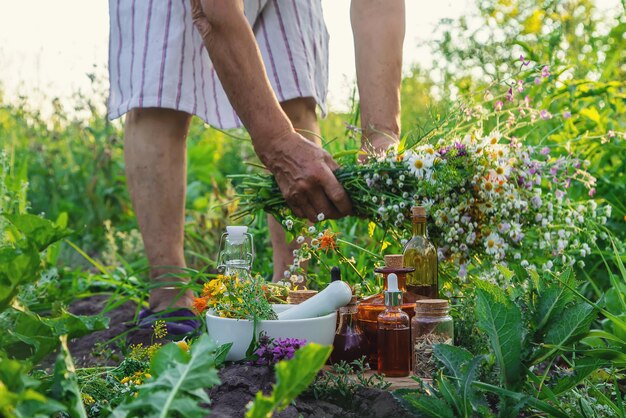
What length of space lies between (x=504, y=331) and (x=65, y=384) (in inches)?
31.7

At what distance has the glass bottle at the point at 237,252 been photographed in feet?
6.66

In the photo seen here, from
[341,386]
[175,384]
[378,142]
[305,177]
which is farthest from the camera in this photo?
[378,142]

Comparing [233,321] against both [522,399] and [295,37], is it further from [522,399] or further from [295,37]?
A: [295,37]

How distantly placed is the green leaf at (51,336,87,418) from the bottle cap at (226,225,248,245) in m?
0.81

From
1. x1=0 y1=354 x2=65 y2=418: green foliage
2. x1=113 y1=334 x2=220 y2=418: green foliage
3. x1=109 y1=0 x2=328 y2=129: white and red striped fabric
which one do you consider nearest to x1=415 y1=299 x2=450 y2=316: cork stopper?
x1=113 y1=334 x2=220 y2=418: green foliage

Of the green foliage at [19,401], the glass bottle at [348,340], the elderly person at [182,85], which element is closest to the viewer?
the green foliage at [19,401]

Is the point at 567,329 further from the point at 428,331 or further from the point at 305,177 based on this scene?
the point at 305,177

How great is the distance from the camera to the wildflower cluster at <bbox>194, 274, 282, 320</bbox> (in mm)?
1839

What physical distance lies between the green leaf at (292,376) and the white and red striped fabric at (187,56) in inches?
69.9

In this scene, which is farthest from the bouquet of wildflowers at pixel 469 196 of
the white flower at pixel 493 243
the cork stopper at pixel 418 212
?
the cork stopper at pixel 418 212

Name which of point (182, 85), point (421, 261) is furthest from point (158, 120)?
point (421, 261)

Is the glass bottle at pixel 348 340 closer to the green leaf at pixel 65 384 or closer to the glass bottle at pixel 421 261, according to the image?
the glass bottle at pixel 421 261

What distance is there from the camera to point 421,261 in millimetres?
2010

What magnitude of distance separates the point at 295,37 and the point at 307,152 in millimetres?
826
